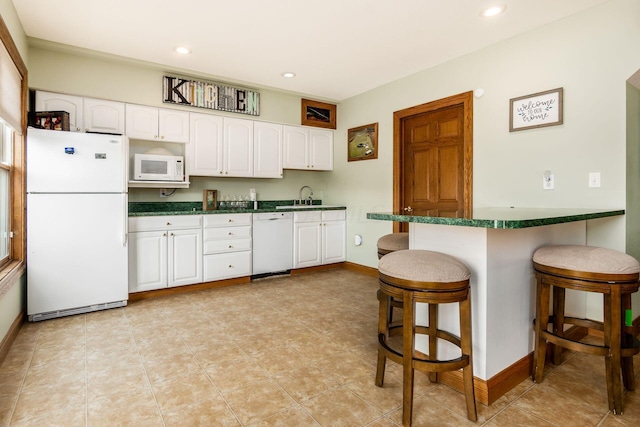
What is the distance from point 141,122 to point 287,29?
193cm

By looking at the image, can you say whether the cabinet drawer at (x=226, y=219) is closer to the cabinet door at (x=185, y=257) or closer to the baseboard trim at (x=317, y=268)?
the cabinet door at (x=185, y=257)

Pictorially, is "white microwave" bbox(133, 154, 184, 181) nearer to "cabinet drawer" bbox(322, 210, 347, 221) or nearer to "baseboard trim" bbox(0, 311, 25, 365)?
"baseboard trim" bbox(0, 311, 25, 365)

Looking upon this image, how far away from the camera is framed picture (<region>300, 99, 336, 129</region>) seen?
4.94 m

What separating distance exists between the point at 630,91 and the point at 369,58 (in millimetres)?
2179

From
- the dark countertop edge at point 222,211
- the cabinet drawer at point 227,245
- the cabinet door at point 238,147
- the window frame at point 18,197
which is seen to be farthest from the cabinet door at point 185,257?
the window frame at point 18,197

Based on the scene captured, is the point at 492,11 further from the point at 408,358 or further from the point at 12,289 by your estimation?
the point at 12,289

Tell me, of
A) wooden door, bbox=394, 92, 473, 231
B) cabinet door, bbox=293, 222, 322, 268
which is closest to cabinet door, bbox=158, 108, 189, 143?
cabinet door, bbox=293, 222, 322, 268

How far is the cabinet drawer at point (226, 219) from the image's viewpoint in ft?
12.8

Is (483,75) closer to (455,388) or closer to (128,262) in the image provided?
(455,388)

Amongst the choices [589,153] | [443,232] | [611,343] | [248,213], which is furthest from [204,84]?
[611,343]

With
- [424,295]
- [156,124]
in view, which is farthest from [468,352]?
[156,124]

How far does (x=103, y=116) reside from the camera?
3.52 metres

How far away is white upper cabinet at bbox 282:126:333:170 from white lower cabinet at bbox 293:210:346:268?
757 millimetres

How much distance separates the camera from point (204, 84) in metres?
4.11
